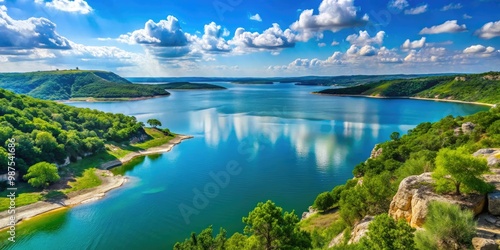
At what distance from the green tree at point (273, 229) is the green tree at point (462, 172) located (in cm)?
944

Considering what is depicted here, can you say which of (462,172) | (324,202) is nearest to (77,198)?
(324,202)

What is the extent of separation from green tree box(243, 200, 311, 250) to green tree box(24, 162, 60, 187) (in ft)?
148

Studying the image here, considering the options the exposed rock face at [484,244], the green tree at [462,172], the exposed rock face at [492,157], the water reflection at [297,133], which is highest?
the green tree at [462,172]

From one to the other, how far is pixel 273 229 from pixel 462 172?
1200cm

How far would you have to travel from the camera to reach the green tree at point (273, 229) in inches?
781

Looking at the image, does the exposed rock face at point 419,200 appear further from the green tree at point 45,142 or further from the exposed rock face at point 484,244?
the green tree at point 45,142

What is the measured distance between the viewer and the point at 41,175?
5059cm

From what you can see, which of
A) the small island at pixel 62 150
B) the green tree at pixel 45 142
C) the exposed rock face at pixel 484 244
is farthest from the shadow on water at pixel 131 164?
the exposed rock face at pixel 484 244

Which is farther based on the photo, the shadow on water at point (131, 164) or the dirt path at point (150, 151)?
the dirt path at point (150, 151)

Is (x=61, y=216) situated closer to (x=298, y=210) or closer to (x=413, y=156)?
(x=298, y=210)

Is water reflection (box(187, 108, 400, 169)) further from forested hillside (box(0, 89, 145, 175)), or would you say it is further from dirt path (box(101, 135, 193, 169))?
forested hillside (box(0, 89, 145, 175))

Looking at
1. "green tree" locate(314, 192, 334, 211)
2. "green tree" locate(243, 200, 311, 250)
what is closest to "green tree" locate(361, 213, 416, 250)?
"green tree" locate(243, 200, 311, 250)

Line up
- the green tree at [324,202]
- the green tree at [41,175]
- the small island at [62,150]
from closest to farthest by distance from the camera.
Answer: the green tree at [324,202] < the small island at [62,150] < the green tree at [41,175]

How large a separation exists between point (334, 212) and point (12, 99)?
269 feet
